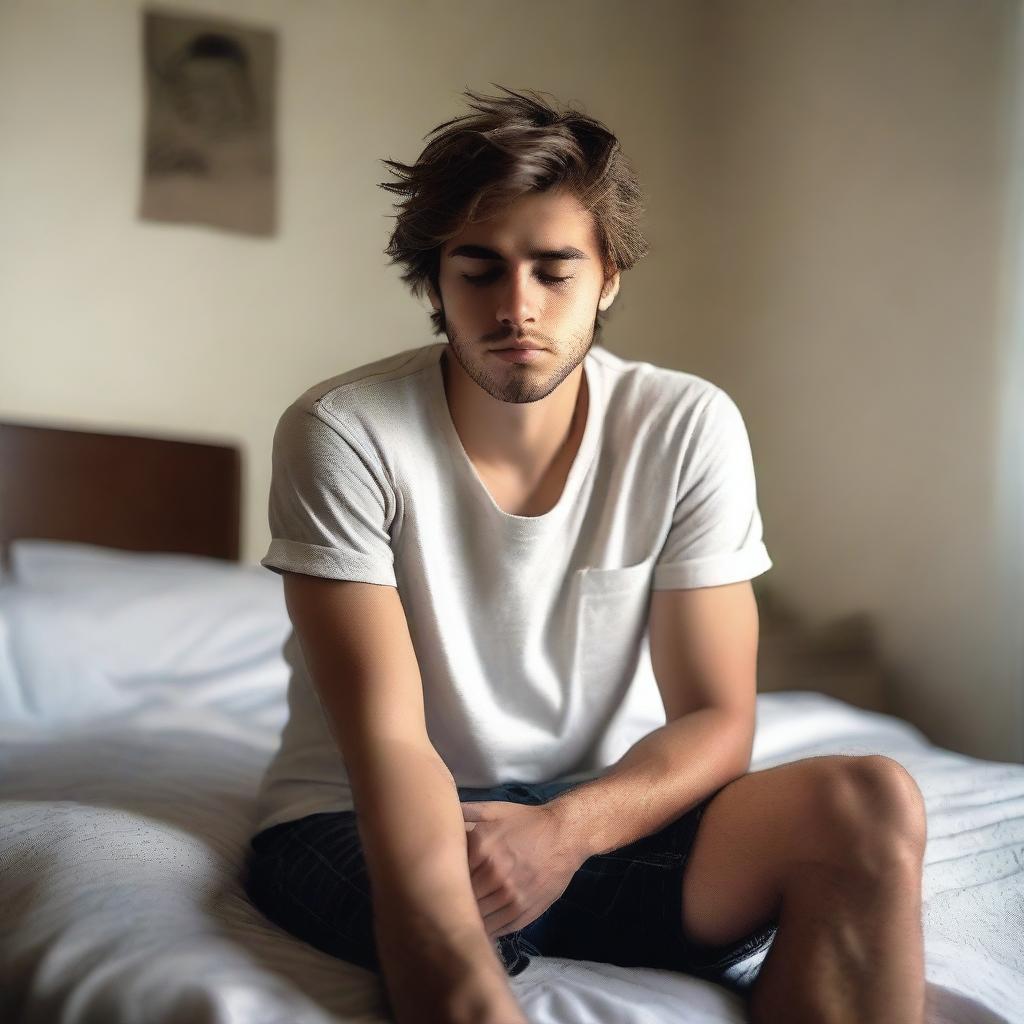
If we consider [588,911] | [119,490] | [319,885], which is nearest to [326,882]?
[319,885]

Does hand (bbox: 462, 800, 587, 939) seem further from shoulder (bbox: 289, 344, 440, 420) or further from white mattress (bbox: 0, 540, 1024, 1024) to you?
shoulder (bbox: 289, 344, 440, 420)

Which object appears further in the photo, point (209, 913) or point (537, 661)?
point (537, 661)

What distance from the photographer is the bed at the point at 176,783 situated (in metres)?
0.95

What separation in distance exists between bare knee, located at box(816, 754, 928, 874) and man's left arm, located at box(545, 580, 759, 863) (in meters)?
0.15

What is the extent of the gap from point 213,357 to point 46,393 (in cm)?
37

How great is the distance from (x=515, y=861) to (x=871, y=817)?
0.32 meters

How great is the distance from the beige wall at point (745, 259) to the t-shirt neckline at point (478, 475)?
115 cm

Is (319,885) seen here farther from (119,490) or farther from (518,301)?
(119,490)

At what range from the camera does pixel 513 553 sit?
4.15ft

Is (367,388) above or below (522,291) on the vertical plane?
below

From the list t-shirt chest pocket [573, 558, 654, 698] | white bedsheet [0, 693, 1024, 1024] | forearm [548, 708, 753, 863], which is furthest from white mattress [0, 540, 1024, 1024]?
t-shirt chest pocket [573, 558, 654, 698]

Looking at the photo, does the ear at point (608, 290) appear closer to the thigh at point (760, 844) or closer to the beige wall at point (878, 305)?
the thigh at point (760, 844)

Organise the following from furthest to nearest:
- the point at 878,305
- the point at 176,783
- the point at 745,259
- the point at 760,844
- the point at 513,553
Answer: the point at 745,259 → the point at 878,305 → the point at 176,783 → the point at 513,553 → the point at 760,844

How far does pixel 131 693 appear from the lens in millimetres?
1997
